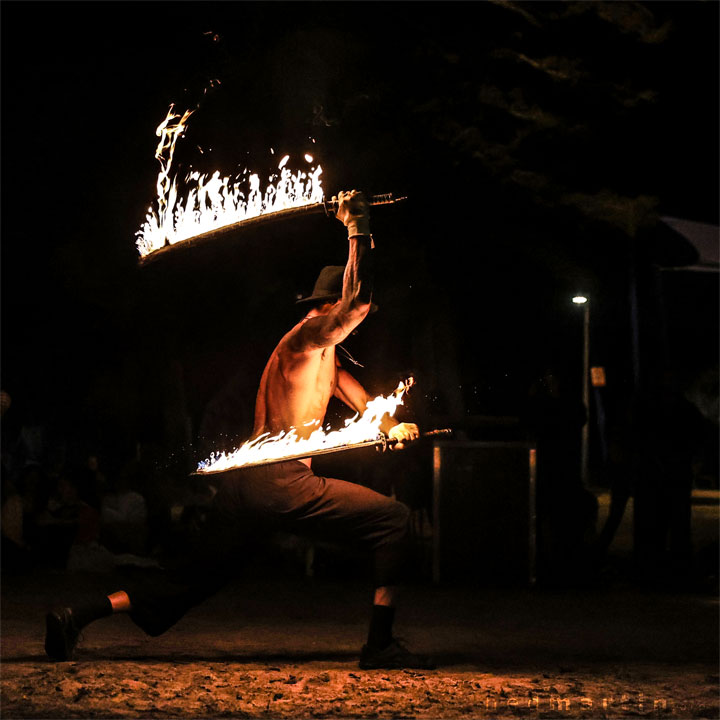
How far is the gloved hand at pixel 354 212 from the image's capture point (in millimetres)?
6441

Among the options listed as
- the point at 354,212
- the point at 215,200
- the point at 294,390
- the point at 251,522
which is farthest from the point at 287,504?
the point at 215,200

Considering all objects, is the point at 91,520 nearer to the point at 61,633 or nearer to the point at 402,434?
the point at 61,633

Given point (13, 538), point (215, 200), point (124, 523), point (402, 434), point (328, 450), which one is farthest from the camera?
point (124, 523)

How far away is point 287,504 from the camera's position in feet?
21.8

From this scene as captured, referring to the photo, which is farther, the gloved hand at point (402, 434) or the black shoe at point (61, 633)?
the black shoe at point (61, 633)

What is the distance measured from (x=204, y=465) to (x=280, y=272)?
10670mm

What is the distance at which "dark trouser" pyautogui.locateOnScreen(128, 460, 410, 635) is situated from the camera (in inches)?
263

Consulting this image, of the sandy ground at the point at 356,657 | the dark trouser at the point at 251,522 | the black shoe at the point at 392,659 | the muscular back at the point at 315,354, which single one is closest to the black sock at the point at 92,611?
the dark trouser at the point at 251,522

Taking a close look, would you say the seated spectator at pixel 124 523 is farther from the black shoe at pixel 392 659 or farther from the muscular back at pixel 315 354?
the muscular back at pixel 315 354

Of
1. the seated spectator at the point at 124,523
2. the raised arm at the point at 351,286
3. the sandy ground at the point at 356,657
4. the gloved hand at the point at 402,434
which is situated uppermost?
the raised arm at the point at 351,286

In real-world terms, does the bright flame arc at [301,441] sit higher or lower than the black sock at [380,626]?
higher

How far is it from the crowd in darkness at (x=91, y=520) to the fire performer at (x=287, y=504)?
5.39 m

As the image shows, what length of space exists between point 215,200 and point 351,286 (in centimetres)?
100

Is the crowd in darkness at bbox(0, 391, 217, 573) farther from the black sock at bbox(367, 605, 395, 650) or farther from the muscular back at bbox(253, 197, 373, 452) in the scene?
the muscular back at bbox(253, 197, 373, 452)
